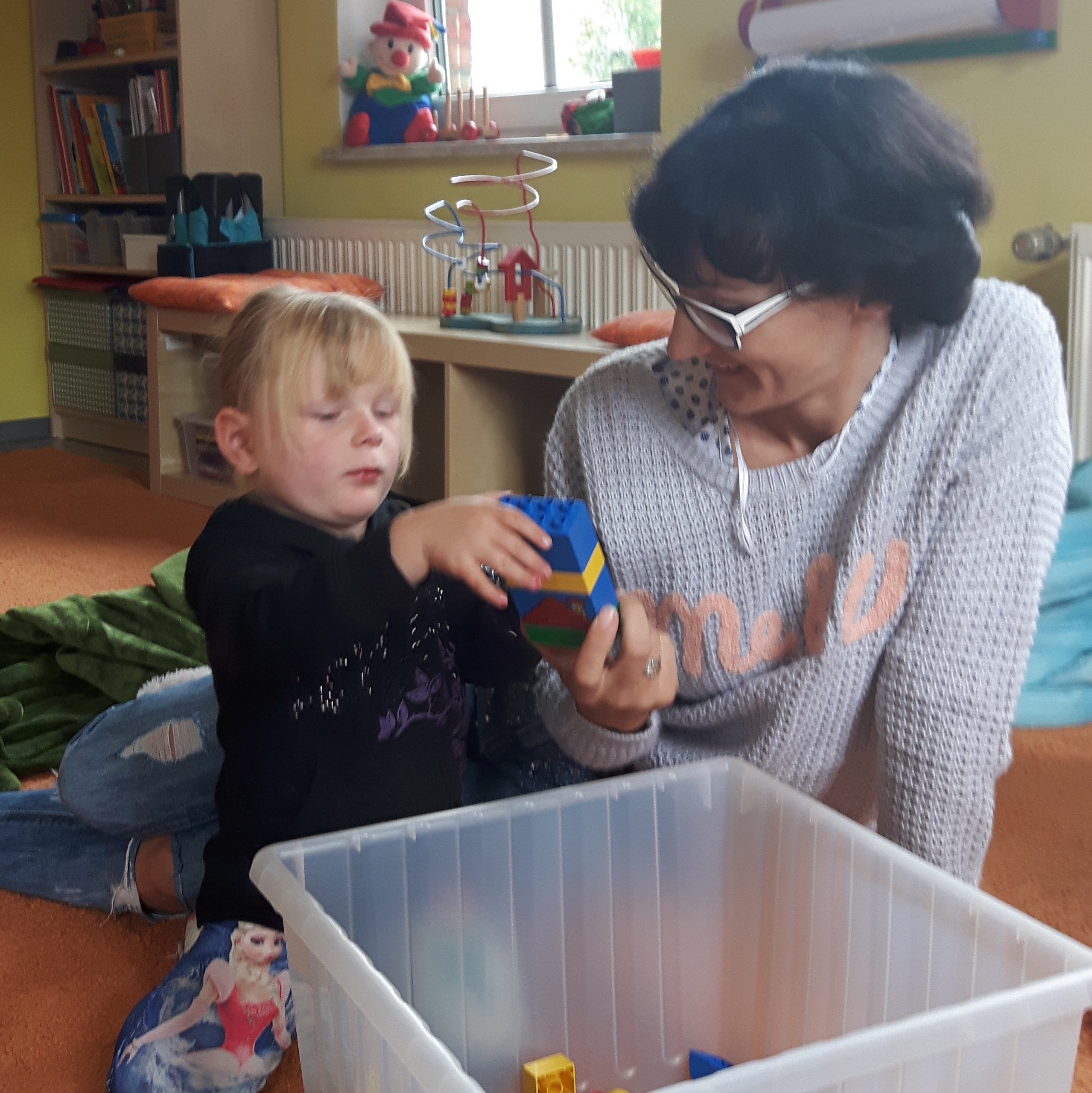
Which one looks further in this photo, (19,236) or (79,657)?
(19,236)

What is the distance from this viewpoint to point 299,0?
12.1ft

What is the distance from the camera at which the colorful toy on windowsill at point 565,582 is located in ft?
2.66

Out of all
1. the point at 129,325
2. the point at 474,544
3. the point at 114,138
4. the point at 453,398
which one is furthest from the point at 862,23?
the point at 114,138

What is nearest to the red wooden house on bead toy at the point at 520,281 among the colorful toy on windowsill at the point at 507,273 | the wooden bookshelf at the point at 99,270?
the colorful toy on windowsill at the point at 507,273

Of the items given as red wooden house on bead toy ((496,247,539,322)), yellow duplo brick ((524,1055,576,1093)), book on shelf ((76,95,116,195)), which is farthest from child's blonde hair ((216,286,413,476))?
book on shelf ((76,95,116,195))

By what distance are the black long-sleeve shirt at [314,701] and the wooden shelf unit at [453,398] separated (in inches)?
48.7

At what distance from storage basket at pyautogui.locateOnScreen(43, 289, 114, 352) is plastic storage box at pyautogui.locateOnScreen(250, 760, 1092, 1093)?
3615 millimetres

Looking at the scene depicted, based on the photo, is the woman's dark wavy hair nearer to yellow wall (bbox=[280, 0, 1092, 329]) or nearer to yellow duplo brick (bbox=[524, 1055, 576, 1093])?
yellow wall (bbox=[280, 0, 1092, 329])

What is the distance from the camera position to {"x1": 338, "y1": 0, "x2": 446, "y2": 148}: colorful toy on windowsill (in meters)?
3.39

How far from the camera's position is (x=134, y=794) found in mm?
1313

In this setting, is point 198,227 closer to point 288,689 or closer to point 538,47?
point 538,47

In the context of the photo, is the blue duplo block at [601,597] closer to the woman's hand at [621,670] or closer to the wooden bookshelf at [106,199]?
the woman's hand at [621,670]

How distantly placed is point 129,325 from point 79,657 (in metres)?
2.46

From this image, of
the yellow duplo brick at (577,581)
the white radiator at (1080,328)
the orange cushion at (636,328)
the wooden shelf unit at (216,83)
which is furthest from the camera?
the wooden shelf unit at (216,83)
